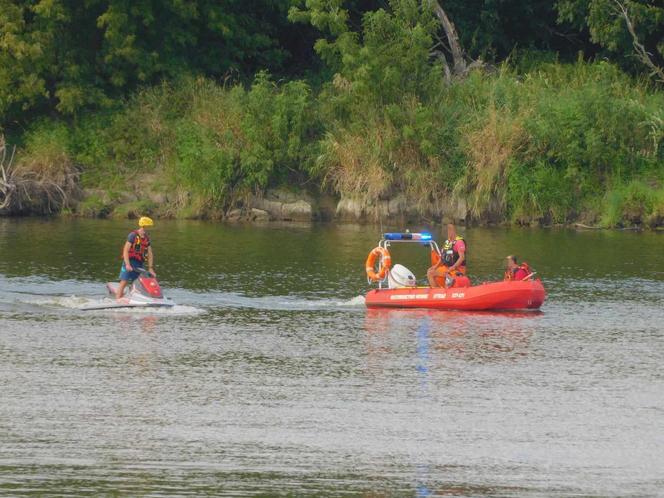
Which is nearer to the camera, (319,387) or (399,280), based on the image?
(319,387)

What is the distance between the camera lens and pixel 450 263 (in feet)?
89.0

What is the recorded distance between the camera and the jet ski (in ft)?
83.8

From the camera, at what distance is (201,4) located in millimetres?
48250

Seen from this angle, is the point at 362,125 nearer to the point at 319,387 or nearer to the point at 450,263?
the point at 450,263

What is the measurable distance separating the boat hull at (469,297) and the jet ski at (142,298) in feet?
12.8

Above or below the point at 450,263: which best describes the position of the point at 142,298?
below

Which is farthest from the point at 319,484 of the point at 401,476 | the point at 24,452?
the point at 24,452

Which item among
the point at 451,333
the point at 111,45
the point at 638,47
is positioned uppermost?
the point at 638,47

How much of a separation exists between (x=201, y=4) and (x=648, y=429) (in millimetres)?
34314

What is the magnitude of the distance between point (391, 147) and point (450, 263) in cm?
1659

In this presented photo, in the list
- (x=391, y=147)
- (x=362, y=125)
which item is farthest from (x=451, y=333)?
(x=362, y=125)

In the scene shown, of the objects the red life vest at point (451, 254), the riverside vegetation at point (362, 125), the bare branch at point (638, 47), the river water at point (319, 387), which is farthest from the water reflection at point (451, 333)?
the bare branch at point (638, 47)

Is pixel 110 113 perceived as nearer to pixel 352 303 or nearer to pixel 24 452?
pixel 352 303

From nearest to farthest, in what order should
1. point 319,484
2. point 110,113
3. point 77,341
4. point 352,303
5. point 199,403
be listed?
point 319,484
point 199,403
point 77,341
point 352,303
point 110,113
